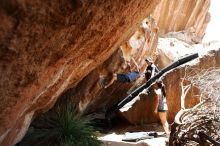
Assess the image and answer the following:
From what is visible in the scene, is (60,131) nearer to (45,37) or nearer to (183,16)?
(45,37)

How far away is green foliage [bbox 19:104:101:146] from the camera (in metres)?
10.9

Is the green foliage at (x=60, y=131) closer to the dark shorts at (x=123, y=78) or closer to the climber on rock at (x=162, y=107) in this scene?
the climber on rock at (x=162, y=107)

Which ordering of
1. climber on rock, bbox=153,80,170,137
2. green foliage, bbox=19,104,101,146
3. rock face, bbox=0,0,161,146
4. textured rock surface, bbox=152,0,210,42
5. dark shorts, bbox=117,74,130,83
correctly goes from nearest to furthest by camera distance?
rock face, bbox=0,0,161,146, green foliage, bbox=19,104,101,146, climber on rock, bbox=153,80,170,137, dark shorts, bbox=117,74,130,83, textured rock surface, bbox=152,0,210,42

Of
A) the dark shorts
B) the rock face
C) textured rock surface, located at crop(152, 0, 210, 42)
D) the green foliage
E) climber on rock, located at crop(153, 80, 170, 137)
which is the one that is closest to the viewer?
the rock face

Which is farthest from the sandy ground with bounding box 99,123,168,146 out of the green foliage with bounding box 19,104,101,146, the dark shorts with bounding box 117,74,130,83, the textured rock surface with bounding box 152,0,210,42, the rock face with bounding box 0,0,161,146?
the textured rock surface with bounding box 152,0,210,42

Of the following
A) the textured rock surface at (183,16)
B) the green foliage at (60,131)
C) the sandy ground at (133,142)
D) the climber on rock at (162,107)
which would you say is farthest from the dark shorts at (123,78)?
the textured rock surface at (183,16)

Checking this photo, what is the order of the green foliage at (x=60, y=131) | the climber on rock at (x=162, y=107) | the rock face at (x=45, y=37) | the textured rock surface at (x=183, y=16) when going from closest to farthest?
the rock face at (x=45, y=37) < the green foliage at (x=60, y=131) < the climber on rock at (x=162, y=107) < the textured rock surface at (x=183, y=16)

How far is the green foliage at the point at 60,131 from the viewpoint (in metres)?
10.9

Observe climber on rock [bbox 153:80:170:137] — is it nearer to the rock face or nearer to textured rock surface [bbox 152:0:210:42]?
the rock face

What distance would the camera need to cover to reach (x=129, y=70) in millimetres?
15680

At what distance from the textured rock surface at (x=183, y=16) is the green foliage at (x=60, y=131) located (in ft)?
51.9

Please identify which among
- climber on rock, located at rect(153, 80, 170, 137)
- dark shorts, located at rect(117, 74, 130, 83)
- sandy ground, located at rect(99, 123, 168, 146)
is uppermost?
dark shorts, located at rect(117, 74, 130, 83)

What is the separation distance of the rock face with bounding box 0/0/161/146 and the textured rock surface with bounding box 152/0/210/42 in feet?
65.4

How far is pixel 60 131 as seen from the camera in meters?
11.1
